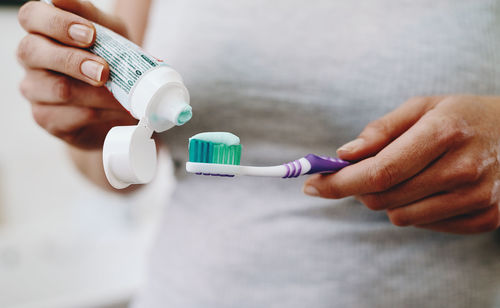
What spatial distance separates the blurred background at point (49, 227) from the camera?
763 mm

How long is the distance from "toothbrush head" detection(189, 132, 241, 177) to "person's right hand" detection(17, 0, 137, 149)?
0.05 m

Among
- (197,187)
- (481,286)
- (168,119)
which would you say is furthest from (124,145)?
(481,286)

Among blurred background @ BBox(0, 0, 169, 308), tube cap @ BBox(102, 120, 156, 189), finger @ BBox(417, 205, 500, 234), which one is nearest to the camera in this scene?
tube cap @ BBox(102, 120, 156, 189)

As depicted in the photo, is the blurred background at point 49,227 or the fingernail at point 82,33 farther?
the blurred background at point 49,227

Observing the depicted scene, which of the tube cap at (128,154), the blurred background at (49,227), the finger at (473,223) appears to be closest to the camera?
the tube cap at (128,154)

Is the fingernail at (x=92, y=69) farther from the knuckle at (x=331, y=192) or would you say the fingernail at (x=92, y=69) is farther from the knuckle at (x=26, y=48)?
the knuckle at (x=331, y=192)

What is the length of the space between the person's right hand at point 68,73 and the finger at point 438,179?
6.8 inches

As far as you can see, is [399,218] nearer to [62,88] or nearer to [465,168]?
[465,168]

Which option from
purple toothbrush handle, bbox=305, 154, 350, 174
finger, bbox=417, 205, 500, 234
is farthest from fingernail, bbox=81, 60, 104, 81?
finger, bbox=417, 205, 500, 234

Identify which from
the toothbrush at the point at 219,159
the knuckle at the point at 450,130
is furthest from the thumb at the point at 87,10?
the knuckle at the point at 450,130

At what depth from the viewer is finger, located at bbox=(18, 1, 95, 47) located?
0.75ft

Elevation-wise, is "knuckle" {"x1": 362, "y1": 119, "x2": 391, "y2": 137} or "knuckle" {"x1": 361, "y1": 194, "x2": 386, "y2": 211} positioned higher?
"knuckle" {"x1": 362, "y1": 119, "x2": 391, "y2": 137}

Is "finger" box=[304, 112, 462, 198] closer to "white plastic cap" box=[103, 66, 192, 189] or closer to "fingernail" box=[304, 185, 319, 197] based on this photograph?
"fingernail" box=[304, 185, 319, 197]

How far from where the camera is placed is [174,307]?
38 centimetres
